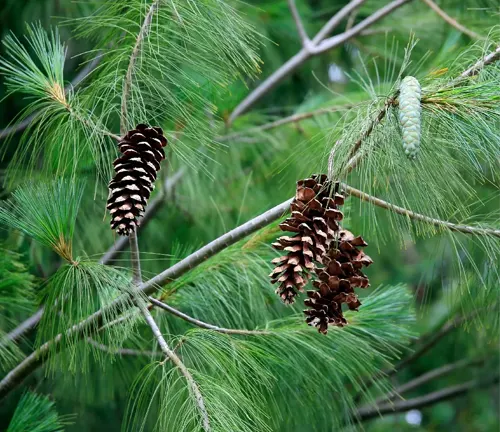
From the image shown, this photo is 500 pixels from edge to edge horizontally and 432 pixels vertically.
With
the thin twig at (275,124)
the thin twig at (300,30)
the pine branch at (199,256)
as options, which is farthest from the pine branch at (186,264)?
the thin twig at (300,30)

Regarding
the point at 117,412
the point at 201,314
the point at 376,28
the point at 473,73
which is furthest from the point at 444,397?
the point at 473,73

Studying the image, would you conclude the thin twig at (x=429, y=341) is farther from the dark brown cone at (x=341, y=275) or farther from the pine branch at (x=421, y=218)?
the dark brown cone at (x=341, y=275)

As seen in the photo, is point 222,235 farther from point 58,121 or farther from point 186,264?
point 58,121

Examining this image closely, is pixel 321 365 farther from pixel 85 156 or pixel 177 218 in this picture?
pixel 177 218

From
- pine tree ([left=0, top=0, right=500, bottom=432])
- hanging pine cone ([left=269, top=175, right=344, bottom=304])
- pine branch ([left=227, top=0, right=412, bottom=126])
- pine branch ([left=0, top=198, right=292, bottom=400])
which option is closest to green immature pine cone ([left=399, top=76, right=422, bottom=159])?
pine tree ([left=0, top=0, right=500, bottom=432])

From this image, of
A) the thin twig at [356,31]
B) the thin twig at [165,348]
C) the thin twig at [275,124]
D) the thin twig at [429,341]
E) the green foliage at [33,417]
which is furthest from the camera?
the thin twig at [429,341]

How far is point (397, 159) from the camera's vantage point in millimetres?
1133

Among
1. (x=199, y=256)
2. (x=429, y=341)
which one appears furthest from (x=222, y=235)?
(x=429, y=341)

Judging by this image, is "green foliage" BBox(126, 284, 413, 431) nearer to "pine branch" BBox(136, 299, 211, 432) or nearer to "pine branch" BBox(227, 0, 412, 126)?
"pine branch" BBox(136, 299, 211, 432)

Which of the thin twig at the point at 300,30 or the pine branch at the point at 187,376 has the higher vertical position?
the thin twig at the point at 300,30

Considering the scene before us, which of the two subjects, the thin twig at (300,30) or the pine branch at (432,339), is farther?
the pine branch at (432,339)

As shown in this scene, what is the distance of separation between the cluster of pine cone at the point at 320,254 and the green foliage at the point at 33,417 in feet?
1.77

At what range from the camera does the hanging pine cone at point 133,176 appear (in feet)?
3.98

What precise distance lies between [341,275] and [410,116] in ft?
0.89
